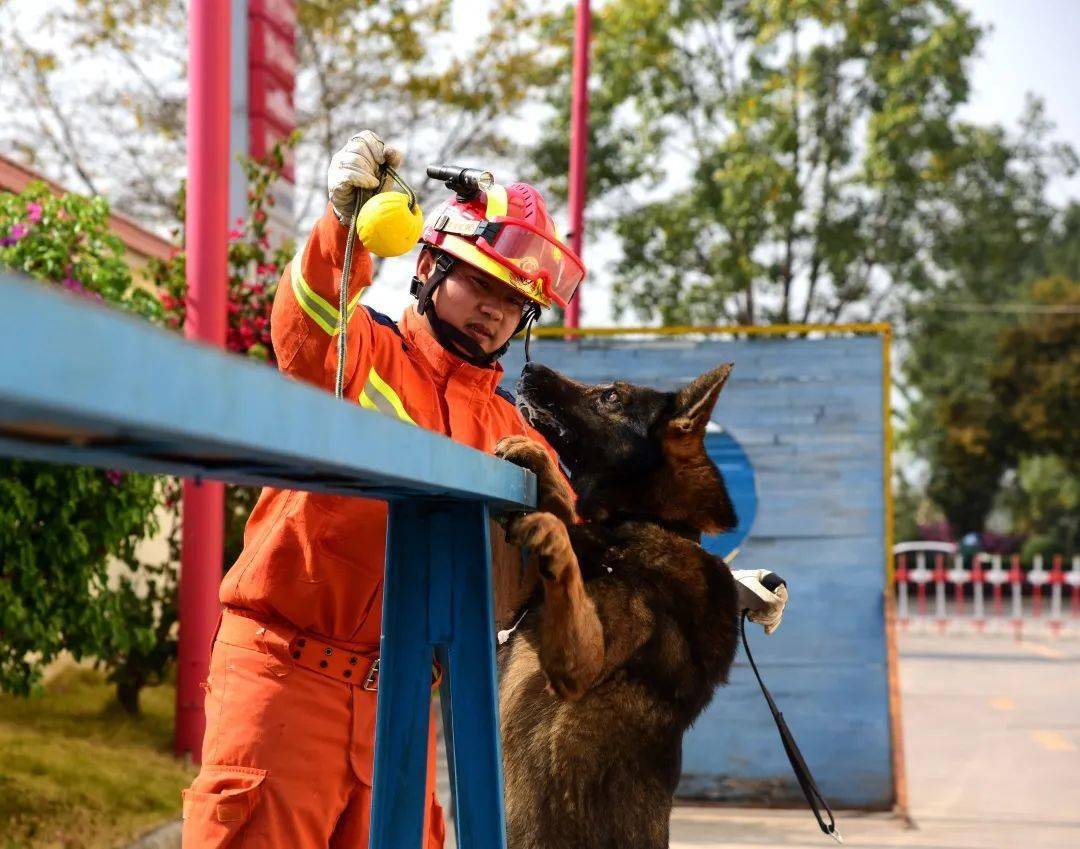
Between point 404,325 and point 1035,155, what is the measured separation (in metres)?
31.2

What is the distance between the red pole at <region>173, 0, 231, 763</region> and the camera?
6.46 meters

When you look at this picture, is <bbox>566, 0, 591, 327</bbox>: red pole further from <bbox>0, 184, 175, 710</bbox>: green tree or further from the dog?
the dog

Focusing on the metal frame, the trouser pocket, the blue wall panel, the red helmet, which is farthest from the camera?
the blue wall panel

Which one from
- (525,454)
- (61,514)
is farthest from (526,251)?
(61,514)

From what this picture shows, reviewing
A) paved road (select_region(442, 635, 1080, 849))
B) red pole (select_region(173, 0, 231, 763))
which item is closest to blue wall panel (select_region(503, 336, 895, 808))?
paved road (select_region(442, 635, 1080, 849))

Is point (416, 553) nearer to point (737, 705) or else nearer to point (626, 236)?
point (737, 705)

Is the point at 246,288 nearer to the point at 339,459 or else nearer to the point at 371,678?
the point at 371,678

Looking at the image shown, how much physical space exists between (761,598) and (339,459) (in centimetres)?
204

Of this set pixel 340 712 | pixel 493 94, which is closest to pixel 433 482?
pixel 340 712

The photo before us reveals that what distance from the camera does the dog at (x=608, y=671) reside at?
2566 mm

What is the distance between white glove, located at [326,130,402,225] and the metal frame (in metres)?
0.58

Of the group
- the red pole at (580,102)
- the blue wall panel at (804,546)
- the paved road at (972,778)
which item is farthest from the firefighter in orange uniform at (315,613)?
the red pole at (580,102)

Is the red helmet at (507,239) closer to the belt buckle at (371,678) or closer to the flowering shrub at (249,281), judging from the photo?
the belt buckle at (371,678)

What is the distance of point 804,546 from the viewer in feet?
26.3
